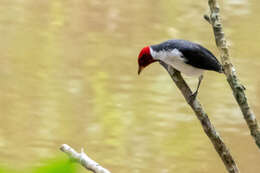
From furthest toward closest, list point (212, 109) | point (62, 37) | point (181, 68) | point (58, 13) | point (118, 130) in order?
point (58, 13), point (62, 37), point (212, 109), point (118, 130), point (181, 68)

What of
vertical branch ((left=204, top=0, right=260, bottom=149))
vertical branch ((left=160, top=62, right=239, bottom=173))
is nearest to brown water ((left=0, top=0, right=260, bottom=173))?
vertical branch ((left=160, top=62, right=239, bottom=173))

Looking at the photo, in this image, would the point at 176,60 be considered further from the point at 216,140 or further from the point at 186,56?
the point at 216,140

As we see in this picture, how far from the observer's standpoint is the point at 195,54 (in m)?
1.13

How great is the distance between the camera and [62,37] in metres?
4.36

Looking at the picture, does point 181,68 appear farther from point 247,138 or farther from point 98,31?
point 98,31

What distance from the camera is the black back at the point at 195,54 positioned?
3.67ft

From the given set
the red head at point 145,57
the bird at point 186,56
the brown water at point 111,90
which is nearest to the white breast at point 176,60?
the bird at point 186,56

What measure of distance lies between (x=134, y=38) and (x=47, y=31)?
615 mm

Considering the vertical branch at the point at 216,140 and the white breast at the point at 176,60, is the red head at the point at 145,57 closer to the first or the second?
the white breast at the point at 176,60

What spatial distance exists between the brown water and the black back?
4.95ft

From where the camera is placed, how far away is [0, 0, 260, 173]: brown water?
3072mm

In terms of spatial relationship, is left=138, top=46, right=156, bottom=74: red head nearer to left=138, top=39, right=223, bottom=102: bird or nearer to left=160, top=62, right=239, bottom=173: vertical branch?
left=138, top=39, right=223, bottom=102: bird

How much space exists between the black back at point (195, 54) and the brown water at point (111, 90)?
4.95 feet

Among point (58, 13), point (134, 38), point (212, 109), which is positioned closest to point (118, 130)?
point (212, 109)
